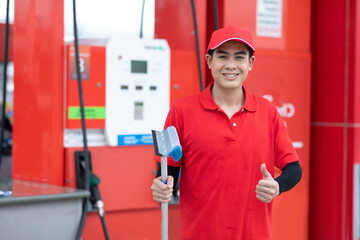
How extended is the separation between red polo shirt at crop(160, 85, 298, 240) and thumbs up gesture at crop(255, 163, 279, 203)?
0.12 metres

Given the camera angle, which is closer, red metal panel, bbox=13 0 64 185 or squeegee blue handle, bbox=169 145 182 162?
squeegee blue handle, bbox=169 145 182 162

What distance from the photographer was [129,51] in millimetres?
3467

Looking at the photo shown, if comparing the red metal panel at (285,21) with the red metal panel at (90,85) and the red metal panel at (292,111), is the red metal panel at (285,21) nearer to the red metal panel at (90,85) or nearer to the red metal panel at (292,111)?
the red metal panel at (292,111)

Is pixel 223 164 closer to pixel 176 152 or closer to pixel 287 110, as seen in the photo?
pixel 176 152

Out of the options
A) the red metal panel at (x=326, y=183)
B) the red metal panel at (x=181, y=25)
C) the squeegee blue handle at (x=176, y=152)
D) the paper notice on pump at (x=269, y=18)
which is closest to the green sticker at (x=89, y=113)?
the red metal panel at (x=181, y=25)

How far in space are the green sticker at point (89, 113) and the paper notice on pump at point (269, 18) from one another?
4.27 feet

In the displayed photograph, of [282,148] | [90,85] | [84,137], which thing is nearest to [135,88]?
[90,85]

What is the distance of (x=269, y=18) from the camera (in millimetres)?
3895

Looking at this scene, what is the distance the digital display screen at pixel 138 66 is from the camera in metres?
3.49

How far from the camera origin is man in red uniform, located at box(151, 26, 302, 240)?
1.94m

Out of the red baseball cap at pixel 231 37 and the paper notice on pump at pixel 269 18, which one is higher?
the paper notice on pump at pixel 269 18

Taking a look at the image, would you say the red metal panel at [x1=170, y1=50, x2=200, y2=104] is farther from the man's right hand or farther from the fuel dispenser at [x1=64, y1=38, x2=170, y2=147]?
the man's right hand

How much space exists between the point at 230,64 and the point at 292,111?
2.14 m

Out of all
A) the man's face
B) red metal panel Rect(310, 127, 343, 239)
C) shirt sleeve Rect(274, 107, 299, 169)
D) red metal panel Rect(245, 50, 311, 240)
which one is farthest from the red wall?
the man's face
